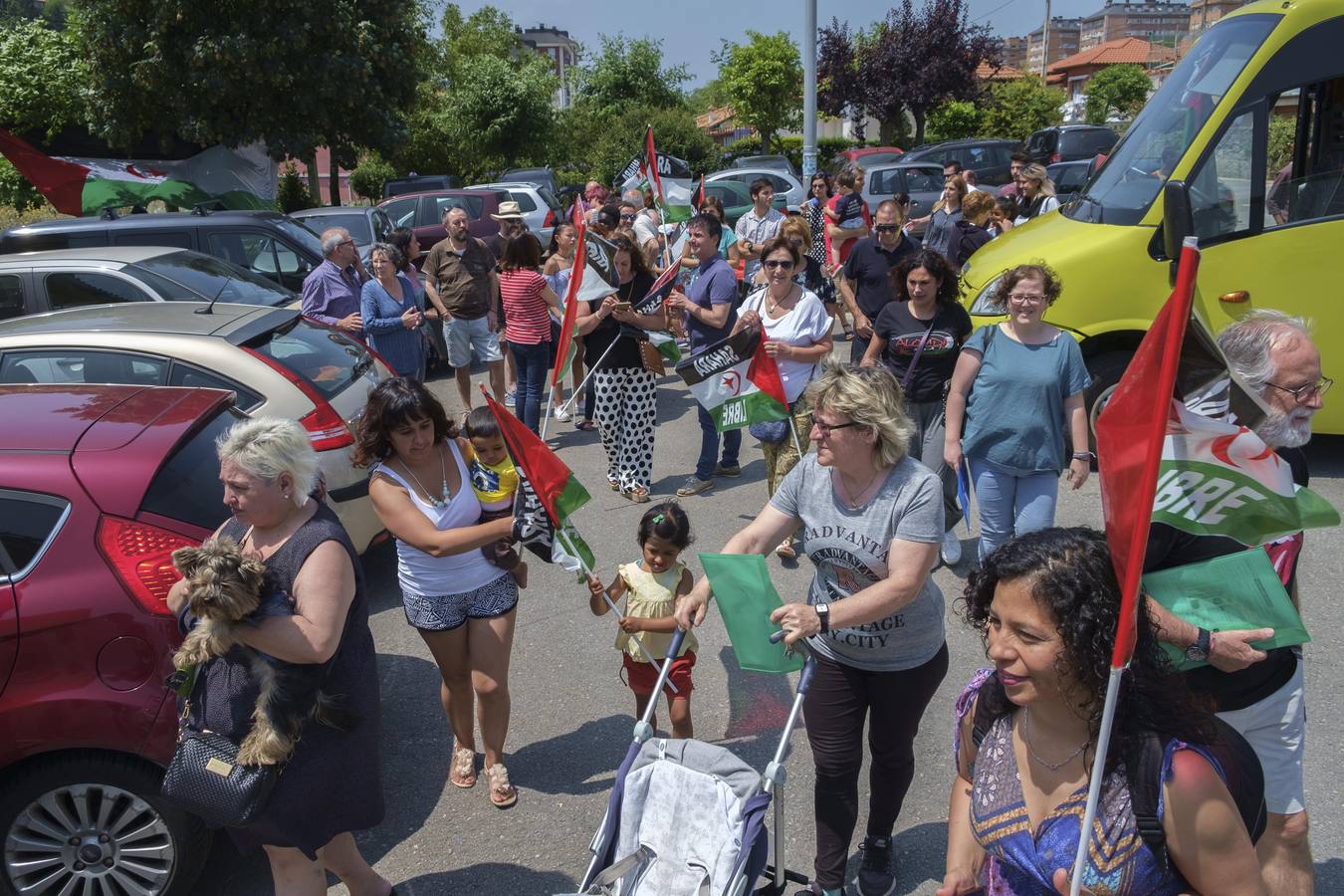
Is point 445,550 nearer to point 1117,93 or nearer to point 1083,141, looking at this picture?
point 1083,141

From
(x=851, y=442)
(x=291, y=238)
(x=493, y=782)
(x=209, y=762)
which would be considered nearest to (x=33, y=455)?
(x=209, y=762)

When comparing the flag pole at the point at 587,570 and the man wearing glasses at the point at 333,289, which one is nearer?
the flag pole at the point at 587,570

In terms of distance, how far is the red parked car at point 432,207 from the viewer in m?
16.0

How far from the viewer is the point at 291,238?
1062 cm

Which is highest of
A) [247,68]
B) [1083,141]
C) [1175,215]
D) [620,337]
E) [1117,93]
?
[1117,93]

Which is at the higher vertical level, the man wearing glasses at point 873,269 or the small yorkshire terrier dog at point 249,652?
the man wearing glasses at point 873,269

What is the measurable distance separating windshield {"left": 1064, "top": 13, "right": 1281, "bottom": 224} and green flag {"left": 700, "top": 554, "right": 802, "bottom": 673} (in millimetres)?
4957

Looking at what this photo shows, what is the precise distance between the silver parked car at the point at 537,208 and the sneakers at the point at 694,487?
30.8ft

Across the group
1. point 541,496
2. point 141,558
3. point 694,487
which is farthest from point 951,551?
point 141,558

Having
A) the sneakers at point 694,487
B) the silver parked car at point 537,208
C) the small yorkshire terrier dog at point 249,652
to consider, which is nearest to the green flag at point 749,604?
the small yorkshire terrier dog at point 249,652

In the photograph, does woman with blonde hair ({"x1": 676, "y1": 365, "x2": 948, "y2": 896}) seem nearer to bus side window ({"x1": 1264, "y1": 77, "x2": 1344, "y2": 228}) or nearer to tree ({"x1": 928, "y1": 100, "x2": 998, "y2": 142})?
bus side window ({"x1": 1264, "y1": 77, "x2": 1344, "y2": 228})

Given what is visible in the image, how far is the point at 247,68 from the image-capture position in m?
18.6

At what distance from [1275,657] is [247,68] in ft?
66.1

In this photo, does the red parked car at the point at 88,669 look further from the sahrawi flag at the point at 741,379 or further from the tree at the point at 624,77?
the tree at the point at 624,77
